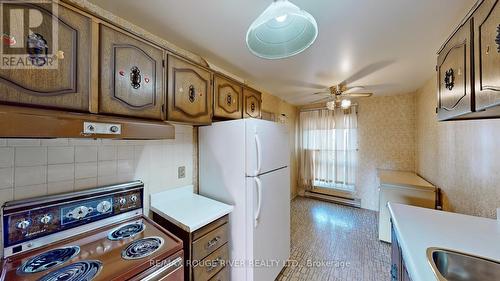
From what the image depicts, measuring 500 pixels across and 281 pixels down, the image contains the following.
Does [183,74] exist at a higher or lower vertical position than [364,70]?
lower

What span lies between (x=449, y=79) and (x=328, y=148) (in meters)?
3.13

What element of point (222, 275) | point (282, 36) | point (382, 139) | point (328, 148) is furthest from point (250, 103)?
point (382, 139)

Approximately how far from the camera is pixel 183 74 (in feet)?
4.73

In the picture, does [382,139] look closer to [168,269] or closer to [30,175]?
[168,269]

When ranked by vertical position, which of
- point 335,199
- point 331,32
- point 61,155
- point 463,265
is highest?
point 331,32

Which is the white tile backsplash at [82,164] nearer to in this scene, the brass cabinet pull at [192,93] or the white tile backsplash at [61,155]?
the white tile backsplash at [61,155]

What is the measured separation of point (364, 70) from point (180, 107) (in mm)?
2202

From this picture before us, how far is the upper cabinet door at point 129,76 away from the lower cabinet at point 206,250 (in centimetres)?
87

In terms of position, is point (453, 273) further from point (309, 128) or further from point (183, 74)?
point (309, 128)

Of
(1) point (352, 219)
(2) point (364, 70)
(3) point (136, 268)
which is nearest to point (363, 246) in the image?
(1) point (352, 219)

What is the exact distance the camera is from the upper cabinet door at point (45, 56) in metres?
0.74

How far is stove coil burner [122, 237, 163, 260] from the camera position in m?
0.97

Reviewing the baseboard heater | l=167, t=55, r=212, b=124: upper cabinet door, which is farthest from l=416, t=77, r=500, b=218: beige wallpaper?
l=167, t=55, r=212, b=124: upper cabinet door

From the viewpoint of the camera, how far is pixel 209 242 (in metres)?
1.34
